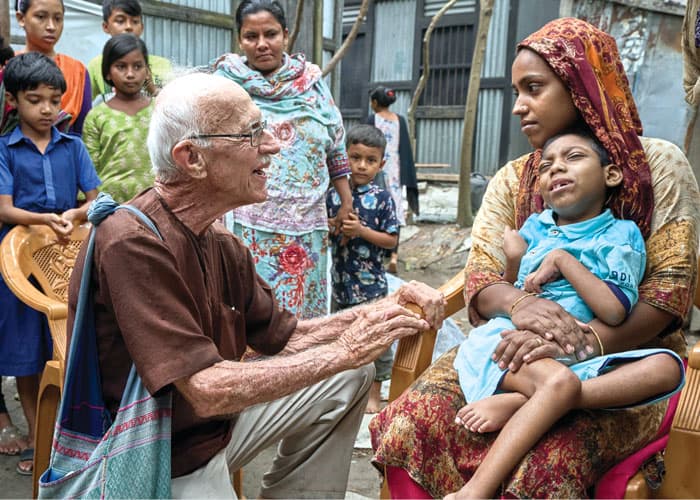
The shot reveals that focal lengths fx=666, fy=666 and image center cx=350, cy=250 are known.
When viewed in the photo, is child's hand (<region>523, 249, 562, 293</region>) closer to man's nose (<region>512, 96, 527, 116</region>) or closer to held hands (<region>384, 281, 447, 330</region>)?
held hands (<region>384, 281, 447, 330</region>)

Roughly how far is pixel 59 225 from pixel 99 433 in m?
1.58

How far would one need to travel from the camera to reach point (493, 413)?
193cm

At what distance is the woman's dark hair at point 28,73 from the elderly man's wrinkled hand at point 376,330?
213 centimetres

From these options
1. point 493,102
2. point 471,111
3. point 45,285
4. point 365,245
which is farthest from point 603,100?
point 493,102

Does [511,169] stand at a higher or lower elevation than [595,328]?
higher

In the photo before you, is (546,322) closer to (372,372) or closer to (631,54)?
(372,372)

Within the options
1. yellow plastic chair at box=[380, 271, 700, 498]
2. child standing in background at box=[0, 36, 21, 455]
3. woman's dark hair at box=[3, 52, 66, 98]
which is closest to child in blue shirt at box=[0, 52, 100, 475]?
woman's dark hair at box=[3, 52, 66, 98]

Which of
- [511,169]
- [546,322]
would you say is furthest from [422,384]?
[511,169]

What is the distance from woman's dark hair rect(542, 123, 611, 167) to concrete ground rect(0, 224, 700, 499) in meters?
1.87

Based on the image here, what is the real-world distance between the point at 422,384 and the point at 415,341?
0.20m

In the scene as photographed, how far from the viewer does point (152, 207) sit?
1.93 meters

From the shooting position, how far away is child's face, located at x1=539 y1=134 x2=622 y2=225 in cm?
213

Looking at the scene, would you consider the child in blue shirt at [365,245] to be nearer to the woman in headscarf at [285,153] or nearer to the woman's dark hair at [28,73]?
the woman in headscarf at [285,153]

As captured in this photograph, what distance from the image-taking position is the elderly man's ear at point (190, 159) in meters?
1.90
